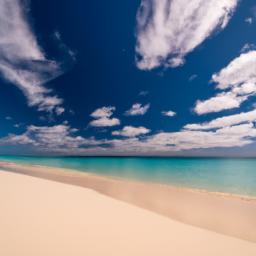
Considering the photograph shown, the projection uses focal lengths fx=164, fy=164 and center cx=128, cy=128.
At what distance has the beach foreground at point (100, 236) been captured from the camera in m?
3.18

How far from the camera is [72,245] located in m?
3.30

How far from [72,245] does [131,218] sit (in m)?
2.07

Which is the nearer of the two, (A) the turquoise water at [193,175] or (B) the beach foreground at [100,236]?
(B) the beach foreground at [100,236]

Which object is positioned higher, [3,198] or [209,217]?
[3,198]

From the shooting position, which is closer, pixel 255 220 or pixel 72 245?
pixel 72 245

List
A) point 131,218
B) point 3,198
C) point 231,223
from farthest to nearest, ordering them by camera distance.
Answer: point 3,198, point 231,223, point 131,218

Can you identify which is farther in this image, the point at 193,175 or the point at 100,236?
the point at 193,175

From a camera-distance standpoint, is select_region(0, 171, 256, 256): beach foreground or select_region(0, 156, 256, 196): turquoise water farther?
select_region(0, 156, 256, 196): turquoise water

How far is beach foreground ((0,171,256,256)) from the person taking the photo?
3.18m

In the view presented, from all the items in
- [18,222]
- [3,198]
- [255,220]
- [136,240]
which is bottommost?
[255,220]

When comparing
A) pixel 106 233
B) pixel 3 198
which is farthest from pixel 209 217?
pixel 3 198

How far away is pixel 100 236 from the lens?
372cm

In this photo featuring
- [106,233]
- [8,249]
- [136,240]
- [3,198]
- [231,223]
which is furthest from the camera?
[3,198]

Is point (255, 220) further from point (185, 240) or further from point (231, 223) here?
point (185, 240)
